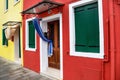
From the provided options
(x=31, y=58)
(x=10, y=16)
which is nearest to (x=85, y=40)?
(x=31, y=58)

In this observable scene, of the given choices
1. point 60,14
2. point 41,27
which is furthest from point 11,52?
point 60,14

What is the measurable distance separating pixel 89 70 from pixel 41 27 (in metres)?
4.86

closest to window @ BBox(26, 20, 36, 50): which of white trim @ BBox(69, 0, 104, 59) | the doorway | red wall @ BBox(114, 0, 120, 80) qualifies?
the doorway

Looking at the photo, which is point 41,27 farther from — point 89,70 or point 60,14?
point 89,70

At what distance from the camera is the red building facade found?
291 inches

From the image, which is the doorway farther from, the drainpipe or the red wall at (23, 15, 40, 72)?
the drainpipe

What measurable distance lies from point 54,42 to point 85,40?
3685 mm

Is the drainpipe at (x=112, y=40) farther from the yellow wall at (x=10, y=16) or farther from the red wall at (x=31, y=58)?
the yellow wall at (x=10, y=16)

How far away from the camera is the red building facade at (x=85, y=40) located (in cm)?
738

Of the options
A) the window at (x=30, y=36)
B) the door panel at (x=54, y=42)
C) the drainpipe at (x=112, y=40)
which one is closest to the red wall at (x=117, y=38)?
the drainpipe at (x=112, y=40)

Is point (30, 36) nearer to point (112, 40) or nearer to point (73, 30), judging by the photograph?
point (73, 30)

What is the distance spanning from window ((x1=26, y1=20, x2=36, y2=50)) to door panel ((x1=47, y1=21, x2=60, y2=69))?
141cm

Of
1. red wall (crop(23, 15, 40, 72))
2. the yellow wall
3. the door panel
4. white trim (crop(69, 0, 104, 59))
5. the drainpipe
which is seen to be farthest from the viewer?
the yellow wall

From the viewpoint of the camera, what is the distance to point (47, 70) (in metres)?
12.2
